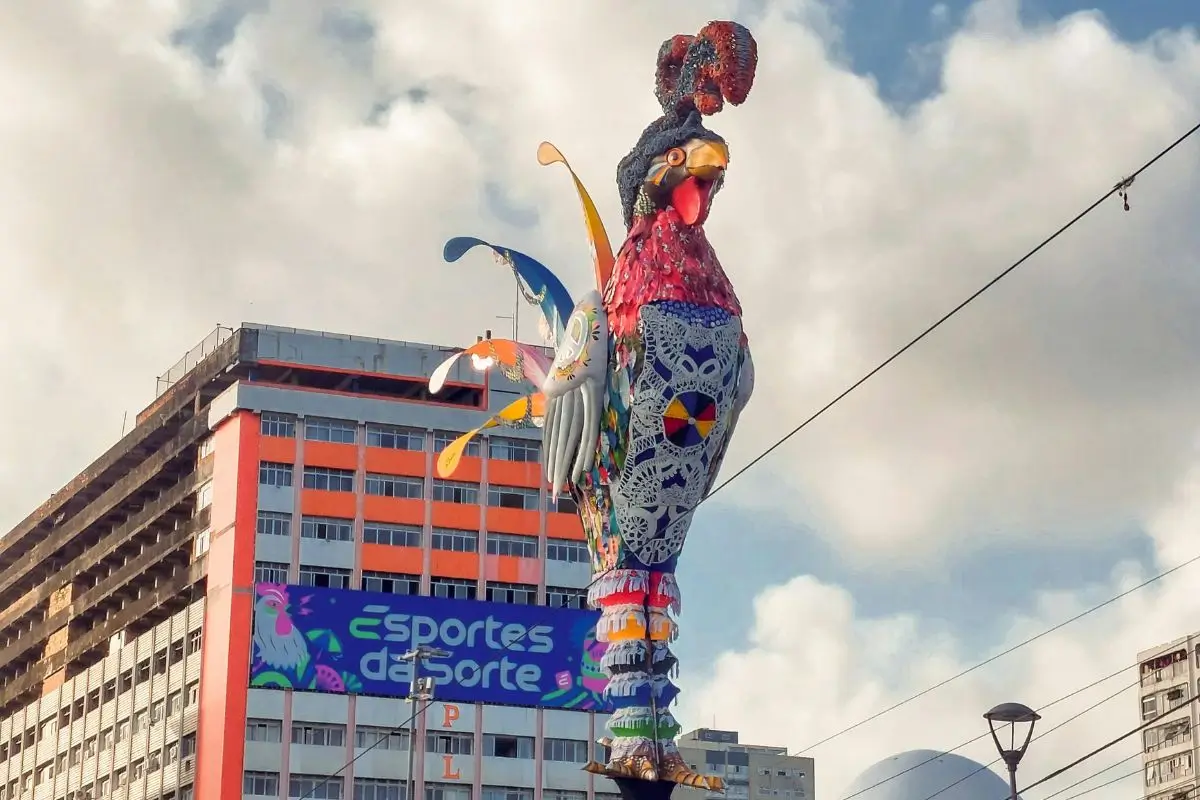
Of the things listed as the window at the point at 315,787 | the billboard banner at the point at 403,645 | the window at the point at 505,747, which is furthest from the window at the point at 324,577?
the window at the point at 505,747

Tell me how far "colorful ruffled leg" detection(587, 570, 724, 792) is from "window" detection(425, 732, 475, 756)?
5221 cm

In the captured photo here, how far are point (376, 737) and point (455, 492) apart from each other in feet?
38.2

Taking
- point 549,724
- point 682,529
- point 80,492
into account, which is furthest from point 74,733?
point 682,529

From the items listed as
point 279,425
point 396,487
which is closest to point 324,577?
point 396,487

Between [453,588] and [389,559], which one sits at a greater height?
[389,559]

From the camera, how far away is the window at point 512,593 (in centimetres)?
9688

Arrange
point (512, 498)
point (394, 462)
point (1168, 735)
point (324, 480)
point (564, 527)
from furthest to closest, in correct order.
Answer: point (1168, 735)
point (564, 527)
point (512, 498)
point (394, 462)
point (324, 480)

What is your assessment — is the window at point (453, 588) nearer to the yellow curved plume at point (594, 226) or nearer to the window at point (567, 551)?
the window at point (567, 551)

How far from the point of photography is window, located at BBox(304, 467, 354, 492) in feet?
316

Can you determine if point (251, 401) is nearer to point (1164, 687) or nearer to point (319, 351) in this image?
point (319, 351)

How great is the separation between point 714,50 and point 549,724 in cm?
5576

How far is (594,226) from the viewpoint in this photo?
46406 mm

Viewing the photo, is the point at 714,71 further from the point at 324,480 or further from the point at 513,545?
the point at 513,545

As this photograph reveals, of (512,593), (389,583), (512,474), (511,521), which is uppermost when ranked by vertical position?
(512,474)
